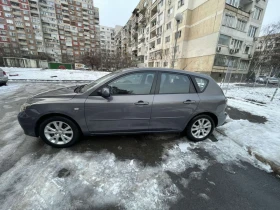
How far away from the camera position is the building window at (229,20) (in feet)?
57.0

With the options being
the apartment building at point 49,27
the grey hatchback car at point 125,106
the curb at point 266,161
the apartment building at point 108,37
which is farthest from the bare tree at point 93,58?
the apartment building at point 108,37

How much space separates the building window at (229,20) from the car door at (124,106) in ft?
69.6

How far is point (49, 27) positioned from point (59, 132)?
235ft

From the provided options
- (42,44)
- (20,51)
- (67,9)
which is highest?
(67,9)

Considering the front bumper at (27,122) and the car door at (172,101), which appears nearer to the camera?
the front bumper at (27,122)

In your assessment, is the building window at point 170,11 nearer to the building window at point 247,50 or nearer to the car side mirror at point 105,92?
the building window at point 247,50

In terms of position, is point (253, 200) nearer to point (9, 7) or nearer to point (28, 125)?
point (28, 125)

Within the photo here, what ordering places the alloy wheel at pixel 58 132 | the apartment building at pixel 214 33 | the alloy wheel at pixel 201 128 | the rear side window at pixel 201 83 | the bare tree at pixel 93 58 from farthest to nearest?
the bare tree at pixel 93 58, the apartment building at pixel 214 33, the alloy wheel at pixel 201 128, the rear side window at pixel 201 83, the alloy wheel at pixel 58 132

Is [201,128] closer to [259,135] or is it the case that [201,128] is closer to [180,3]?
[259,135]

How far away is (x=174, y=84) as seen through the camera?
2.83 metres

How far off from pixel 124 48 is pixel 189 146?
206 feet

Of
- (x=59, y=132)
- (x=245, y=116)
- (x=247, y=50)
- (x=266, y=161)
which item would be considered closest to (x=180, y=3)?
(x=247, y=50)

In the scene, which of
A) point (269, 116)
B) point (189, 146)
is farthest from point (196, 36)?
point (189, 146)

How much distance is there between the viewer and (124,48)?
194 feet
